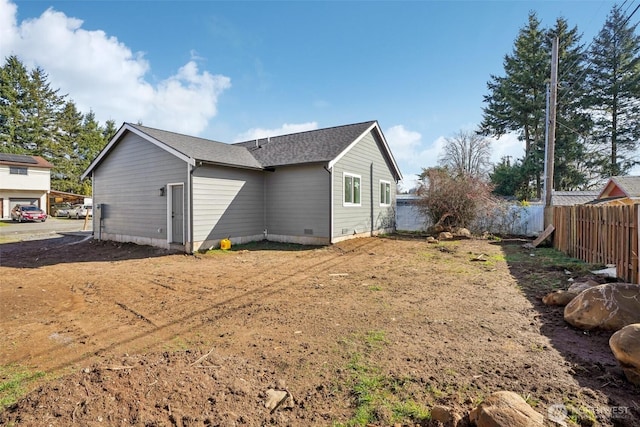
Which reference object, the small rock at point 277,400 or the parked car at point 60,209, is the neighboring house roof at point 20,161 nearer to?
the parked car at point 60,209

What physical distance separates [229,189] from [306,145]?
4234 mm

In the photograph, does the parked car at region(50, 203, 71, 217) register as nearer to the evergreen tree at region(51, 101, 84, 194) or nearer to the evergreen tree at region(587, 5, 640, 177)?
the evergreen tree at region(51, 101, 84, 194)

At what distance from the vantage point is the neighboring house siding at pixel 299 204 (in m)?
11.6

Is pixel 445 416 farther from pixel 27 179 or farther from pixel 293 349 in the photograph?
pixel 27 179

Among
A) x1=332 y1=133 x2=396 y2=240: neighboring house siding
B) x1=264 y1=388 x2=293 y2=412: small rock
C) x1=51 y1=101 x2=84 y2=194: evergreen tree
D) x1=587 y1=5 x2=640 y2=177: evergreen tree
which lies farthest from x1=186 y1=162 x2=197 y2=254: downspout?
x1=51 y1=101 x2=84 y2=194: evergreen tree

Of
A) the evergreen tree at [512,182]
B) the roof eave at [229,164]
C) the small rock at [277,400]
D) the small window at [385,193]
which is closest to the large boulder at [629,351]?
the small rock at [277,400]

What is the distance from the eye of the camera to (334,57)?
13.9m

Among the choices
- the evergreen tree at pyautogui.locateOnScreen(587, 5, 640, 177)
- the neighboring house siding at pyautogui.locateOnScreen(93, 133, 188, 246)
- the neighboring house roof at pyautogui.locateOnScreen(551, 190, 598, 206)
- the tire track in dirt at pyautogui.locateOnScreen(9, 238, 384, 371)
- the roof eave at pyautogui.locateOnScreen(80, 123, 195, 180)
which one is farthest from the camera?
the evergreen tree at pyautogui.locateOnScreen(587, 5, 640, 177)

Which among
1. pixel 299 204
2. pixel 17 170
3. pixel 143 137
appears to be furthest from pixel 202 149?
pixel 17 170

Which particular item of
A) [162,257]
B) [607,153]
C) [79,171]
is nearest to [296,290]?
[162,257]

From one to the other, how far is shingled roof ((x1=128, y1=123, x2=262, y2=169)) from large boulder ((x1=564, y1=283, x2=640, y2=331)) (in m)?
10.1

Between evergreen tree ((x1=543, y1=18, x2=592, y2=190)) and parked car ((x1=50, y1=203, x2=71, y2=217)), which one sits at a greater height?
evergreen tree ((x1=543, y1=18, x2=592, y2=190))

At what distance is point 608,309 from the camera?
3.83 meters

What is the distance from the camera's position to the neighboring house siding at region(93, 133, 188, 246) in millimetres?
11055
